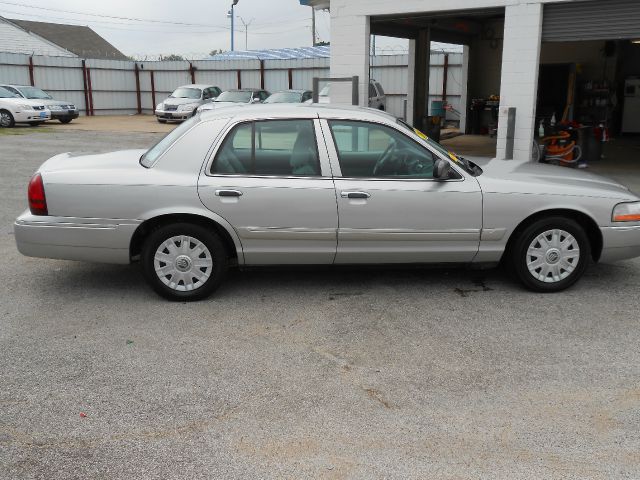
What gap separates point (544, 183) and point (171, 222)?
3.08m

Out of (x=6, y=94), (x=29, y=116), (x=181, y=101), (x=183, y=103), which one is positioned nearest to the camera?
(x=29, y=116)

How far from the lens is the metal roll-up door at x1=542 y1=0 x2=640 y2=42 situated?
10.2 metres

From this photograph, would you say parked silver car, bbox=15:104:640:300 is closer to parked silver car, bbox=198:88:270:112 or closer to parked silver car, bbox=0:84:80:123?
parked silver car, bbox=198:88:270:112

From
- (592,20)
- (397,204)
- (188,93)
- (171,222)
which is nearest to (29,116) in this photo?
(188,93)

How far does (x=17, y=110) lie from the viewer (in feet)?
75.2

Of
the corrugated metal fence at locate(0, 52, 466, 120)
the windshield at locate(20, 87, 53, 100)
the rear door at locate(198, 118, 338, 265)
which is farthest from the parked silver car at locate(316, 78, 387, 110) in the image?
the rear door at locate(198, 118, 338, 265)

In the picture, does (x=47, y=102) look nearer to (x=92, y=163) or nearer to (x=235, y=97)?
(x=235, y=97)

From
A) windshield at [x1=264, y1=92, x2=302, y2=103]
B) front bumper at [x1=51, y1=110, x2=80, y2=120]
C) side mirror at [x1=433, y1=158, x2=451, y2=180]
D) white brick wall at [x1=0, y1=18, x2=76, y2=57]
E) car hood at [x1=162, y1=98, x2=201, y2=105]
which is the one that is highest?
white brick wall at [x1=0, y1=18, x2=76, y2=57]

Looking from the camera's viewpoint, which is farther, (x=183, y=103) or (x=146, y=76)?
(x=146, y=76)

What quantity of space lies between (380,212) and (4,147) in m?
14.2

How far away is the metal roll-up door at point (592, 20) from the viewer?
10.2 metres

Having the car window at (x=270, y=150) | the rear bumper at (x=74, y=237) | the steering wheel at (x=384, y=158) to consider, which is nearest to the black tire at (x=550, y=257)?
the steering wheel at (x=384, y=158)

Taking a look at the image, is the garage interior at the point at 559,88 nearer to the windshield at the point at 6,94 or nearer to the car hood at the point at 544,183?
the car hood at the point at 544,183

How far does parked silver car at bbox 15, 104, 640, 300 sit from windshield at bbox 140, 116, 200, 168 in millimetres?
31
